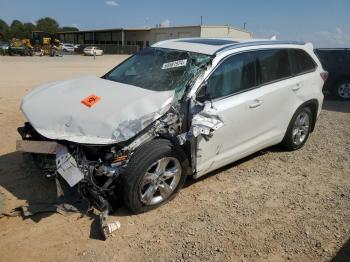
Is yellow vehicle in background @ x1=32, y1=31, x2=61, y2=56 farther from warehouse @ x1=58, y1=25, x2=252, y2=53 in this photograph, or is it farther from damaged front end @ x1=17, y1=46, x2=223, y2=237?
damaged front end @ x1=17, y1=46, x2=223, y2=237

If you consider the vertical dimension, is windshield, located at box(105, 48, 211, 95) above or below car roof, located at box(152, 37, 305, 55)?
below

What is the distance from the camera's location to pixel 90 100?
157 inches

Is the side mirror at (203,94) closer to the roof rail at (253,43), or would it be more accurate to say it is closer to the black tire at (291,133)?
the roof rail at (253,43)

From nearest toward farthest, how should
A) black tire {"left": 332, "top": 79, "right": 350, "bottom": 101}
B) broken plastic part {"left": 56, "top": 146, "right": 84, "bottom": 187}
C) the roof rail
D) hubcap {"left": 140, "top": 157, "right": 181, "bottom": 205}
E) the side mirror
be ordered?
broken plastic part {"left": 56, "top": 146, "right": 84, "bottom": 187} < hubcap {"left": 140, "top": 157, "right": 181, "bottom": 205} < the side mirror < the roof rail < black tire {"left": 332, "top": 79, "right": 350, "bottom": 101}

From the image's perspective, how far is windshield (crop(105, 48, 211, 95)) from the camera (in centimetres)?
426

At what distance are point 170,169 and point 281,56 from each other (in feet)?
8.49

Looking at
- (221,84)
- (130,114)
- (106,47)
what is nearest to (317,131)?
(221,84)

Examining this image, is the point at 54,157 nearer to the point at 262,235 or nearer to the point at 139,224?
the point at 139,224

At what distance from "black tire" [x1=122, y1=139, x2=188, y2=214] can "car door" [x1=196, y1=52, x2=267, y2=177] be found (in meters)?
0.45

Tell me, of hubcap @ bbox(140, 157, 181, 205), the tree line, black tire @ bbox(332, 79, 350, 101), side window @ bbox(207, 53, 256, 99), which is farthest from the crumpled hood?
the tree line

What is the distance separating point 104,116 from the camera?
366cm

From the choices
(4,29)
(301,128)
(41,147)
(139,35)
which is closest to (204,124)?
(41,147)

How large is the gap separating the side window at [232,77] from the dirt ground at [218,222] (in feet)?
4.04

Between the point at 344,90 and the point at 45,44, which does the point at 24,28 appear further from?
the point at 344,90
